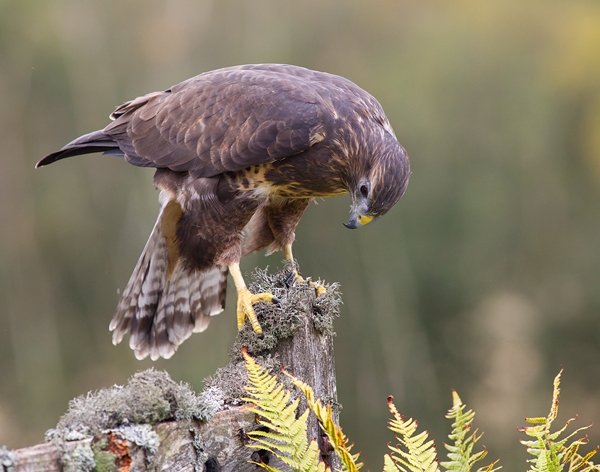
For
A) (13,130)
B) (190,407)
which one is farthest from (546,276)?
(190,407)

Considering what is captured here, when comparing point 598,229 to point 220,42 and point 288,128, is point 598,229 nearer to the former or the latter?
point 220,42

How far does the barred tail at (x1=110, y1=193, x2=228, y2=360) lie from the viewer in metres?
4.34

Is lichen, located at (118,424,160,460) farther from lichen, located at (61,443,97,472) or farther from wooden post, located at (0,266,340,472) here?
lichen, located at (61,443,97,472)

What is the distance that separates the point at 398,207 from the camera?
8594 millimetres

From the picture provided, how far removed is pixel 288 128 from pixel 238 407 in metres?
1.64

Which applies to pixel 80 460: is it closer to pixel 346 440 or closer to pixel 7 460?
pixel 7 460

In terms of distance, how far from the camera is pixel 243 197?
A: 152 inches

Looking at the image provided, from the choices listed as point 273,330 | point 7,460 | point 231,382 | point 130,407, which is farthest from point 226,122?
A: point 7,460

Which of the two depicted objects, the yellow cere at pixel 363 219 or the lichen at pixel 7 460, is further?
Answer: the yellow cere at pixel 363 219

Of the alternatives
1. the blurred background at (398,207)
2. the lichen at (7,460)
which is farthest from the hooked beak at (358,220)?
the blurred background at (398,207)

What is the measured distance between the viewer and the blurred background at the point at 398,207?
27.6 feet

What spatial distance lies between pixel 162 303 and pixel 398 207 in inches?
185

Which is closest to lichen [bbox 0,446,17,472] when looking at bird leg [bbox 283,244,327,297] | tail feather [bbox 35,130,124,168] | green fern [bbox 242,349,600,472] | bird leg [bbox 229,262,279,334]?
green fern [bbox 242,349,600,472]

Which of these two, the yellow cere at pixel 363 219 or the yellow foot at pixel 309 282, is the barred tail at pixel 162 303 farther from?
the yellow cere at pixel 363 219
